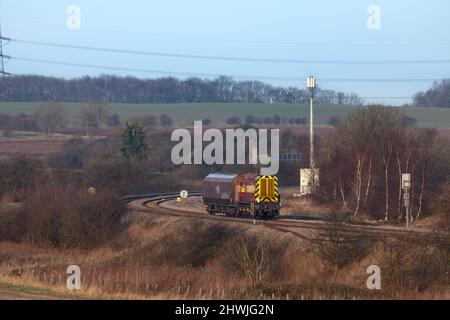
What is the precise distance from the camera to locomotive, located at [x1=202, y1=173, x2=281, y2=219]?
143ft

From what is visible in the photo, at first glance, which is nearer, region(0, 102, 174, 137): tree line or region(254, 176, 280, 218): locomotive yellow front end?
region(254, 176, 280, 218): locomotive yellow front end

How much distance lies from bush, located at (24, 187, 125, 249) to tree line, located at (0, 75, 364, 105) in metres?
86.9

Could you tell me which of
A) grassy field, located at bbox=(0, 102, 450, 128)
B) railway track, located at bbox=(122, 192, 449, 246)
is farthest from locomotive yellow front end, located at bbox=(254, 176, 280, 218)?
grassy field, located at bbox=(0, 102, 450, 128)

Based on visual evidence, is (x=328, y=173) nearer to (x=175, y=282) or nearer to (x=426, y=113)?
(x=175, y=282)

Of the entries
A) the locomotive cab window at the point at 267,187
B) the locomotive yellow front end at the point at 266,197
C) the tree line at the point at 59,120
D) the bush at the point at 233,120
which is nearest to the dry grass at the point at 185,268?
Answer: the locomotive yellow front end at the point at 266,197

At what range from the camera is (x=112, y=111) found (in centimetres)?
12312

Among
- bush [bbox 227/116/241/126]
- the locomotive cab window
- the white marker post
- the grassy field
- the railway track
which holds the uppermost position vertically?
the grassy field

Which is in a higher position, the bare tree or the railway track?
the bare tree

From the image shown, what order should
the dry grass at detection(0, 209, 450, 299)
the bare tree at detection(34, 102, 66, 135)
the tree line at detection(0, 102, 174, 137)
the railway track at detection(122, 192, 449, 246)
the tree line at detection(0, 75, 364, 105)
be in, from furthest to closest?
the tree line at detection(0, 75, 364, 105) < the tree line at detection(0, 102, 174, 137) < the bare tree at detection(34, 102, 66, 135) < the railway track at detection(122, 192, 449, 246) < the dry grass at detection(0, 209, 450, 299)

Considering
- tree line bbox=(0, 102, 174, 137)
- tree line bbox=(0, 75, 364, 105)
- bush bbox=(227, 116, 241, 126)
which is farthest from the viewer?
tree line bbox=(0, 75, 364, 105)

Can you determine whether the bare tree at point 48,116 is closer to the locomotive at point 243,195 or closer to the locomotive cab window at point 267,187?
the locomotive at point 243,195

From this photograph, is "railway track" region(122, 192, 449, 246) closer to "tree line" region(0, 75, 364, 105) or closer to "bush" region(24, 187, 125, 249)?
"bush" region(24, 187, 125, 249)

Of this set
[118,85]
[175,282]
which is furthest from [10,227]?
[118,85]
